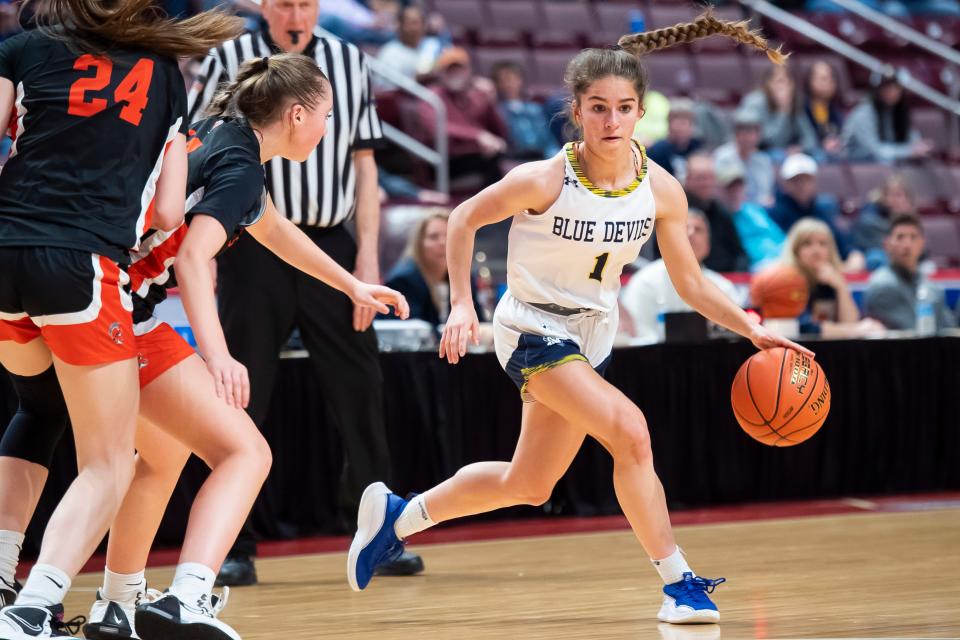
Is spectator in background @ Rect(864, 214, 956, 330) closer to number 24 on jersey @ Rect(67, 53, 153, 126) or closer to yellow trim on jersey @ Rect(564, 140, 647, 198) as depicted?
yellow trim on jersey @ Rect(564, 140, 647, 198)

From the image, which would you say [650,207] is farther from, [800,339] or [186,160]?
[800,339]

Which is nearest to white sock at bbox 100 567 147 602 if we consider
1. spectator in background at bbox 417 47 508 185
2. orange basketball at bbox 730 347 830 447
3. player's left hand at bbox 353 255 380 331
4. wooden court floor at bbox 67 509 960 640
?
wooden court floor at bbox 67 509 960 640

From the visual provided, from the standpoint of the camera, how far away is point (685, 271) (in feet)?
13.5

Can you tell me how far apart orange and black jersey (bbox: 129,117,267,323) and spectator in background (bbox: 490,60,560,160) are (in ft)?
21.6

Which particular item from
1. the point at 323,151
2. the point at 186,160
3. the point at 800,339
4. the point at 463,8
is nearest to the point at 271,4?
the point at 323,151

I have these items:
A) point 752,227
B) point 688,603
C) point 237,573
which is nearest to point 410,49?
point 752,227

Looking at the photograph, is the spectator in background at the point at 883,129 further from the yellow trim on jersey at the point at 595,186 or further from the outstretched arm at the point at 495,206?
the outstretched arm at the point at 495,206

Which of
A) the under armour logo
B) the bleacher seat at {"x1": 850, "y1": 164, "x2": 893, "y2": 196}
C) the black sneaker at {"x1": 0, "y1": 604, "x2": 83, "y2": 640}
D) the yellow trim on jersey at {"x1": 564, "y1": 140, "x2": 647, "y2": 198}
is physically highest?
the yellow trim on jersey at {"x1": 564, "y1": 140, "x2": 647, "y2": 198}

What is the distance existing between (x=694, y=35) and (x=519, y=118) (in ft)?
Answer: 20.2

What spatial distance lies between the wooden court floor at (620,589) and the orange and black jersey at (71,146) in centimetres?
123

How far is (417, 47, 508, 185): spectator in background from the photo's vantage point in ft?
31.7

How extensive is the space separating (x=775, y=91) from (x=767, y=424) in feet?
24.6

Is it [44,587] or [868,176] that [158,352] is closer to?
[44,587]

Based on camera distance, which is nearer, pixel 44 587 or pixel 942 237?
pixel 44 587
